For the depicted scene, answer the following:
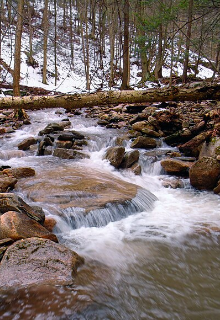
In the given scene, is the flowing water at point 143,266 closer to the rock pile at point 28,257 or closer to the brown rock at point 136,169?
the rock pile at point 28,257

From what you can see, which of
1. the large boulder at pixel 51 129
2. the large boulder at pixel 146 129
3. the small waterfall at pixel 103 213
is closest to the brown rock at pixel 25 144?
the large boulder at pixel 51 129

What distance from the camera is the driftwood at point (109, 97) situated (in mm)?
3711

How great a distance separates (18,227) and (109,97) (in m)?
2.16

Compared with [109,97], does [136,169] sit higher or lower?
lower

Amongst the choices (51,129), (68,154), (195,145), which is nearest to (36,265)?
(68,154)

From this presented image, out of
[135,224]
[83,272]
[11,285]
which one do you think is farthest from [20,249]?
[135,224]

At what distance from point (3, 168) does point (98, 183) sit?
2.40 m

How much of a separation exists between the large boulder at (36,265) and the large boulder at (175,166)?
14.1 feet

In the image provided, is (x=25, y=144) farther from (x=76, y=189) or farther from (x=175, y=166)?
(x=175, y=166)

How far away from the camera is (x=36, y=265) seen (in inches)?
98.9

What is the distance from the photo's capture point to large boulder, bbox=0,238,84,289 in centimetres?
239

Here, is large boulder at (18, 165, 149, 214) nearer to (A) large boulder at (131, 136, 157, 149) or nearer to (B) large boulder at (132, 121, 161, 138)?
(A) large boulder at (131, 136, 157, 149)

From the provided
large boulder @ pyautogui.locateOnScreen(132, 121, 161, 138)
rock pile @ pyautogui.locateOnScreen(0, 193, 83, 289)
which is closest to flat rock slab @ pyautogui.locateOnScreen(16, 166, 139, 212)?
rock pile @ pyautogui.locateOnScreen(0, 193, 83, 289)

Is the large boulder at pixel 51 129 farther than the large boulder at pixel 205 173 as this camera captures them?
Yes
